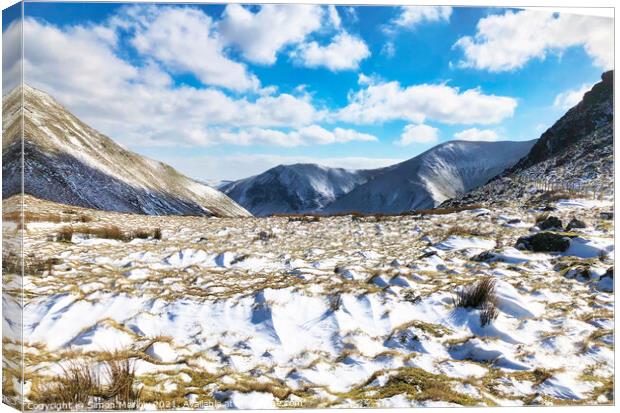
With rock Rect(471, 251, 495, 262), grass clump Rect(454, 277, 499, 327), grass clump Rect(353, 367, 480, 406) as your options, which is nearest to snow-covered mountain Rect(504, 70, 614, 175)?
rock Rect(471, 251, 495, 262)

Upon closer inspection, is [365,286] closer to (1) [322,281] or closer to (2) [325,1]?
(1) [322,281]

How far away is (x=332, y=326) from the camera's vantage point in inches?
215

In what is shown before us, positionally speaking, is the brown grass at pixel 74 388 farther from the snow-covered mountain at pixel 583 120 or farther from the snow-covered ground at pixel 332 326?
the snow-covered mountain at pixel 583 120

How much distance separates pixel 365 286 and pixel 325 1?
5559 millimetres

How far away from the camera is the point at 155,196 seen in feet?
209

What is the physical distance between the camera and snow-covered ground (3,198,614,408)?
415cm

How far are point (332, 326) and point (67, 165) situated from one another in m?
46.3

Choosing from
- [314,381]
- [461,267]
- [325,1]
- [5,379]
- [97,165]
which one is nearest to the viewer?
[314,381]

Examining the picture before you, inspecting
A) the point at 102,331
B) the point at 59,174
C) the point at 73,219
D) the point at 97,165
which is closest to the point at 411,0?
the point at 102,331

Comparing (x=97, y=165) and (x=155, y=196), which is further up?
Result: (x=97, y=165)

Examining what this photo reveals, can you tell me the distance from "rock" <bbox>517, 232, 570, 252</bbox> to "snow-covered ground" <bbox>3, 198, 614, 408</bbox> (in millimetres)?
275

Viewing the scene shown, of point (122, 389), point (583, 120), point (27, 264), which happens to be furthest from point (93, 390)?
point (583, 120)

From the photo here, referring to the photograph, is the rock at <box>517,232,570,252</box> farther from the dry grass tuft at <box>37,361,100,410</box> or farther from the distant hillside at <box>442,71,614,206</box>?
the dry grass tuft at <box>37,361,100,410</box>

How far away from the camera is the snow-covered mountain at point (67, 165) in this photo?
18.4ft
